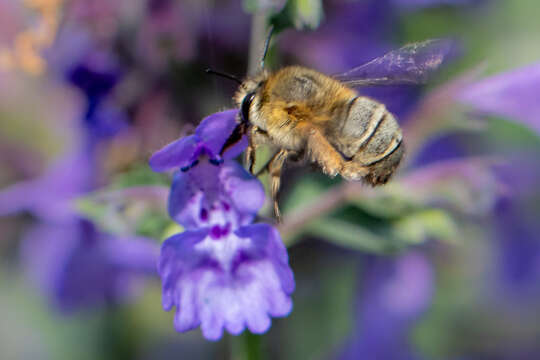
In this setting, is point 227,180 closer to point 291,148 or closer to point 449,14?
point 291,148

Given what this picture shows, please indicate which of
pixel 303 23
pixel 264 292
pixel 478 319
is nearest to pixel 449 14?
pixel 478 319

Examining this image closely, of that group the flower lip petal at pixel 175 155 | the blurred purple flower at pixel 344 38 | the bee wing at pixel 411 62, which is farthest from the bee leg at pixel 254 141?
the blurred purple flower at pixel 344 38

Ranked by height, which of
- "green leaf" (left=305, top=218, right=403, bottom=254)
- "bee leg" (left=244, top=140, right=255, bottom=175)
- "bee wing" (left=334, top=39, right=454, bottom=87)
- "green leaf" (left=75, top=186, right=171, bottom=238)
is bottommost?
"green leaf" (left=305, top=218, right=403, bottom=254)

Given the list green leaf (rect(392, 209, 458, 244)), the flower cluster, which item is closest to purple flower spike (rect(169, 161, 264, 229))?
the flower cluster

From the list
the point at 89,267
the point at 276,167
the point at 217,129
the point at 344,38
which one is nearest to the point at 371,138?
the point at 276,167

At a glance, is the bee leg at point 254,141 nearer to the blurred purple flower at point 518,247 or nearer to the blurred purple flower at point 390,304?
the blurred purple flower at point 390,304

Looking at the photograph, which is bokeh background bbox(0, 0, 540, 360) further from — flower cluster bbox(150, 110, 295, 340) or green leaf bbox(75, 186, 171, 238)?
flower cluster bbox(150, 110, 295, 340)
